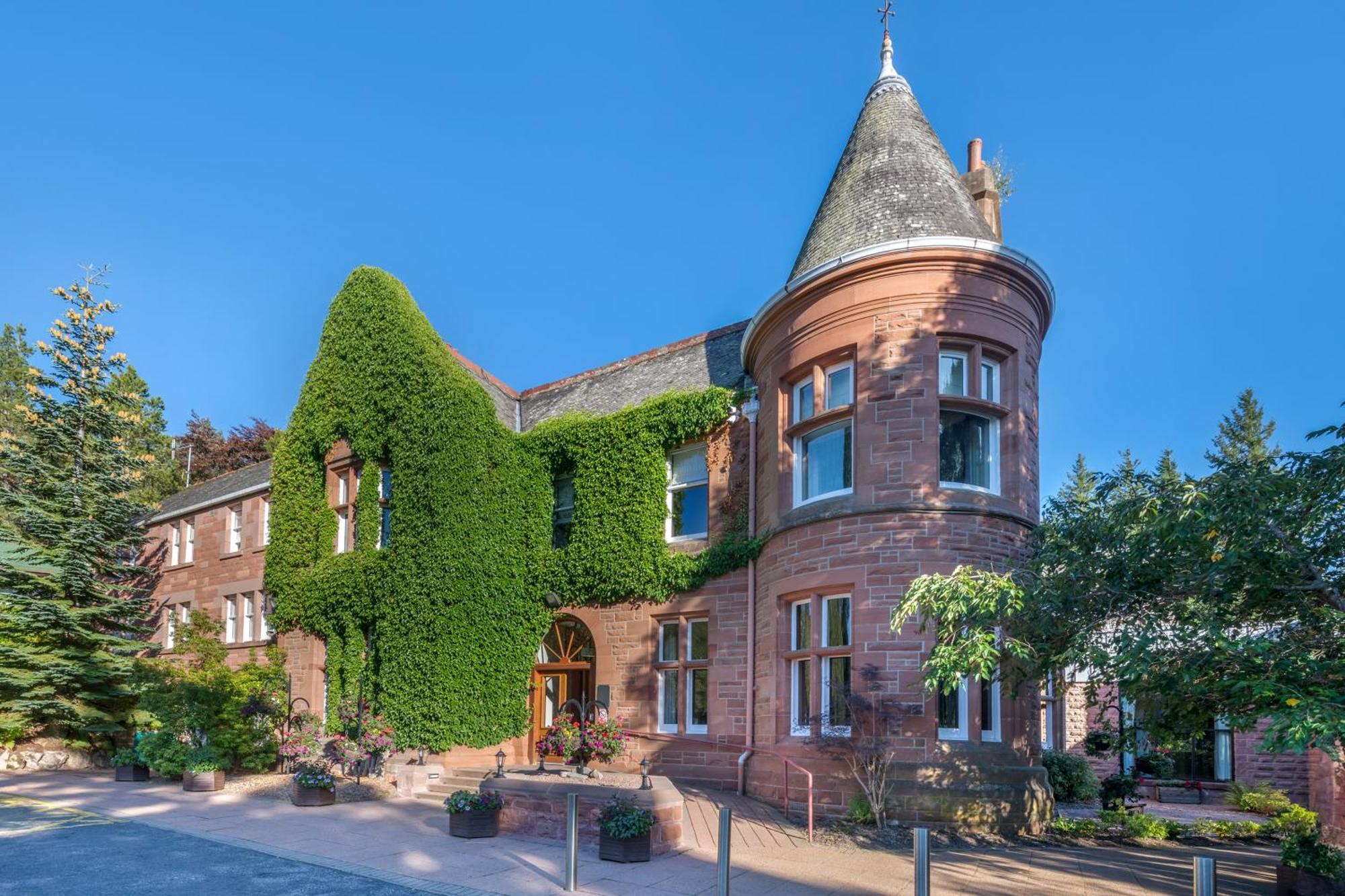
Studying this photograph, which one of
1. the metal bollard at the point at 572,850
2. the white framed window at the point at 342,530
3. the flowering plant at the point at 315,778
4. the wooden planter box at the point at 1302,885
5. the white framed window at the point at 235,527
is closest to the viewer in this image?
the wooden planter box at the point at 1302,885

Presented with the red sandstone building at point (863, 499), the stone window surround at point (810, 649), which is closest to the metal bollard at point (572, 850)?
the red sandstone building at point (863, 499)

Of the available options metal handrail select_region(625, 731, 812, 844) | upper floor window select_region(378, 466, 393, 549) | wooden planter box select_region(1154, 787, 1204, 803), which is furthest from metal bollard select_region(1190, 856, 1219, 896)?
upper floor window select_region(378, 466, 393, 549)

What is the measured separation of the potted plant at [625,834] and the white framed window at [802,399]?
6.64 m

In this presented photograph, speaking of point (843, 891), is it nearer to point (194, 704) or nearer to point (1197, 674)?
point (1197, 674)

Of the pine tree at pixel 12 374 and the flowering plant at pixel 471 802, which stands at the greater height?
the pine tree at pixel 12 374

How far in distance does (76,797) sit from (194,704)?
316 centimetres

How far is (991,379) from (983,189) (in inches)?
174

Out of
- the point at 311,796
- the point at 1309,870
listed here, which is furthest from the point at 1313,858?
the point at 311,796

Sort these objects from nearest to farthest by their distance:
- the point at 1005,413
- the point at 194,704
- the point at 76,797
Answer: the point at 1005,413 → the point at 76,797 → the point at 194,704

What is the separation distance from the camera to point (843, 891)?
343 inches

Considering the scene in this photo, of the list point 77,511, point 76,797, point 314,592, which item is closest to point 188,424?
point 77,511

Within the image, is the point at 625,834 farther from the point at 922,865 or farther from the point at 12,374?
the point at 12,374

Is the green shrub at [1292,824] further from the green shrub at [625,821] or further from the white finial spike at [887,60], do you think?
the white finial spike at [887,60]

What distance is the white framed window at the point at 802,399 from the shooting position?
575 inches
